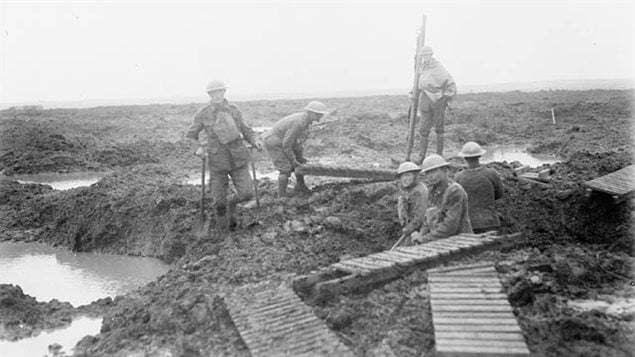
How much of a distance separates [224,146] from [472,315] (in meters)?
4.08

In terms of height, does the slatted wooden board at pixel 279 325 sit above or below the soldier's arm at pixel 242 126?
below

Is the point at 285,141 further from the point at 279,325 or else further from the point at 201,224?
the point at 279,325

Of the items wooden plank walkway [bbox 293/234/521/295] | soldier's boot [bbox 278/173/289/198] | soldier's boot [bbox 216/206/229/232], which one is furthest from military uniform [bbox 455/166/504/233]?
soldier's boot [bbox 216/206/229/232]

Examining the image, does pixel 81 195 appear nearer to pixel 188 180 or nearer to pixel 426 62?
pixel 188 180

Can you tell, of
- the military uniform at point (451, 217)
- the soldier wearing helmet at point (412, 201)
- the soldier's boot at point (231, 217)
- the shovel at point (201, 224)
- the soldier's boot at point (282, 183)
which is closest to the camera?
the military uniform at point (451, 217)

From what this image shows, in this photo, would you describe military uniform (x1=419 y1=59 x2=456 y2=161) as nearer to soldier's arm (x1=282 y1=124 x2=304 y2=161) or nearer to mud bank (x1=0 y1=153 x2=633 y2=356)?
mud bank (x1=0 y1=153 x2=633 y2=356)

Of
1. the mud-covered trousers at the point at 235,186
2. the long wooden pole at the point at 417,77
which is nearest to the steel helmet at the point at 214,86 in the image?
the mud-covered trousers at the point at 235,186

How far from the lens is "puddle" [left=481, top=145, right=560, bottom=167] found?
46.2 feet

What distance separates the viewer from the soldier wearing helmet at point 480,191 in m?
6.35

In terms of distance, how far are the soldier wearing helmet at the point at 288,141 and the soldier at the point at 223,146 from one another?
2.96ft

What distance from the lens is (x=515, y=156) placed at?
1537 cm

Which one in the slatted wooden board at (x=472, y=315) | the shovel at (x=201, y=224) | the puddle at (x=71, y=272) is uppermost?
the slatted wooden board at (x=472, y=315)

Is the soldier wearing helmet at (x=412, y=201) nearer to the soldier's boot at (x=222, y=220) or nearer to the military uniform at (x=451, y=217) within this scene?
the military uniform at (x=451, y=217)

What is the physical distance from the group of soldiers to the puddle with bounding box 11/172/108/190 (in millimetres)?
8401
